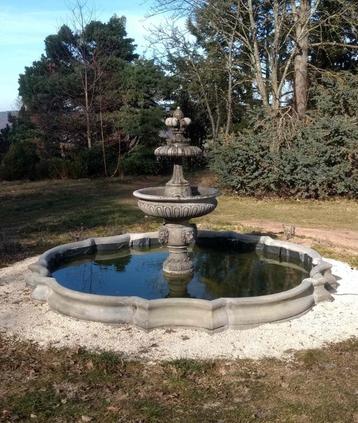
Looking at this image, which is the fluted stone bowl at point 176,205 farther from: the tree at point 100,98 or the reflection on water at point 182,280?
the tree at point 100,98

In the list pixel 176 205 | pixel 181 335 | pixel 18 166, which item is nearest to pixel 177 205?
pixel 176 205

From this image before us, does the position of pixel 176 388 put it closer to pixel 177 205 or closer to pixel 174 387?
pixel 174 387

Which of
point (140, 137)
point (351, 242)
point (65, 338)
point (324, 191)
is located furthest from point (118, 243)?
point (140, 137)

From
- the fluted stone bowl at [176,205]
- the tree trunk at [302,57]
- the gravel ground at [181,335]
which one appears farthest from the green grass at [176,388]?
the tree trunk at [302,57]

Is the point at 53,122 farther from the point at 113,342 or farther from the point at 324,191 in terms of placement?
the point at 113,342

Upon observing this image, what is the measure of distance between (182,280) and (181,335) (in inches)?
70.8

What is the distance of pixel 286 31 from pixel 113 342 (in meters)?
17.6

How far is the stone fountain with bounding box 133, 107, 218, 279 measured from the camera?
22.3 ft

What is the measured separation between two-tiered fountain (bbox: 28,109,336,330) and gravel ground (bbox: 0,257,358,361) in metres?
0.14

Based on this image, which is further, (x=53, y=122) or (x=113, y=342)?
(x=53, y=122)

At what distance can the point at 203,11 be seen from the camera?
66.0 ft

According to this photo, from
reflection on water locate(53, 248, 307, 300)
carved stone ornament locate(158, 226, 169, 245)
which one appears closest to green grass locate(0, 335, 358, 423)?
reflection on water locate(53, 248, 307, 300)

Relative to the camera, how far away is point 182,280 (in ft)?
24.1

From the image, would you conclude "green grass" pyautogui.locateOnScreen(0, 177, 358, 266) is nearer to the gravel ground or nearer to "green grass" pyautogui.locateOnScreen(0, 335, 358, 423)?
the gravel ground
